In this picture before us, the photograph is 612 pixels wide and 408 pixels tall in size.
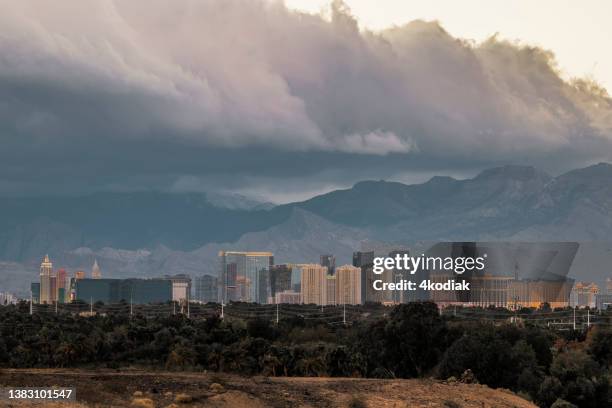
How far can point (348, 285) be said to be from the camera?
158625mm

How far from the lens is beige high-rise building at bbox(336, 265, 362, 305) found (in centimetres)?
14888

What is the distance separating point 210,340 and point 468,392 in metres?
20.9

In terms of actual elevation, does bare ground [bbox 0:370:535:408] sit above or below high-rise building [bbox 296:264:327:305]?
below

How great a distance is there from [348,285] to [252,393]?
5230 inches

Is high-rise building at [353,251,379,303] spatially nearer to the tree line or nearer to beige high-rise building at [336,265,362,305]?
beige high-rise building at [336,265,362,305]

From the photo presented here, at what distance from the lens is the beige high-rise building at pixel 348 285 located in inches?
5861

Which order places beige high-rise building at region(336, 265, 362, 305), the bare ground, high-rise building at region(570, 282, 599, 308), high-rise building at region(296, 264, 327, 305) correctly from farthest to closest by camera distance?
high-rise building at region(296, 264, 327, 305), beige high-rise building at region(336, 265, 362, 305), high-rise building at region(570, 282, 599, 308), the bare ground

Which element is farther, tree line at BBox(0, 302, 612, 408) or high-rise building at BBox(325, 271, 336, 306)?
high-rise building at BBox(325, 271, 336, 306)

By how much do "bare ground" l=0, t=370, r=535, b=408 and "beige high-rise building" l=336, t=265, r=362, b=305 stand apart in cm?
11204

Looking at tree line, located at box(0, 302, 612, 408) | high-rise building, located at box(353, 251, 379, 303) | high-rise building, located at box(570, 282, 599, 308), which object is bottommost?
tree line, located at box(0, 302, 612, 408)

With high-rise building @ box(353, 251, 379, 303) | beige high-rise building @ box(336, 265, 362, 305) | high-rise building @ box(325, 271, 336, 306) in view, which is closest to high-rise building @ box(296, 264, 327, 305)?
high-rise building @ box(325, 271, 336, 306)

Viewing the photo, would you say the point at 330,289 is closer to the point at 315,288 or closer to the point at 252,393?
the point at 315,288

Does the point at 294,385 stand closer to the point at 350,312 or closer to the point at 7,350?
the point at 7,350

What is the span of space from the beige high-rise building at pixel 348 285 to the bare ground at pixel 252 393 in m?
112
